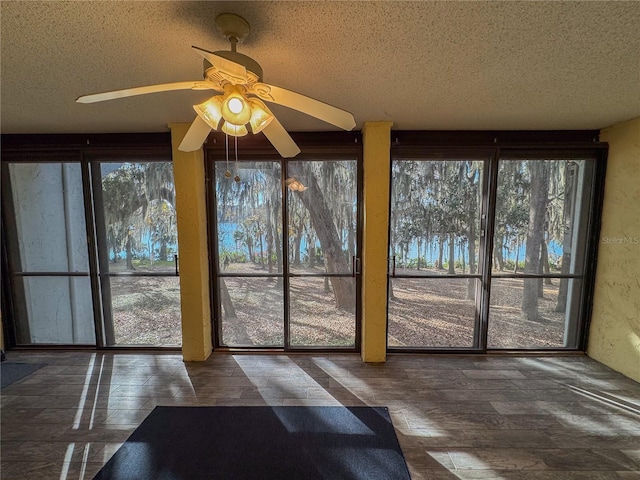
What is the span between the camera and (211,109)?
1.29 metres

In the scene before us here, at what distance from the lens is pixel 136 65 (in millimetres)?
1593

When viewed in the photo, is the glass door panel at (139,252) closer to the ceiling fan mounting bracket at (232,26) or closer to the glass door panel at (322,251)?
the glass door panel at (322,251)

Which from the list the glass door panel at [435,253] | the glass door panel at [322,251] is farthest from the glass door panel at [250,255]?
the glass door panel at [435,253]

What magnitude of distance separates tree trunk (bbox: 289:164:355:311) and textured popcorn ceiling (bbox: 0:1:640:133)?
839 mm

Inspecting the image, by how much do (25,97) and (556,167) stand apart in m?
4.85

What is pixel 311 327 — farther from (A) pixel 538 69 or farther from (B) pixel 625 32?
(B) pixel 625 32

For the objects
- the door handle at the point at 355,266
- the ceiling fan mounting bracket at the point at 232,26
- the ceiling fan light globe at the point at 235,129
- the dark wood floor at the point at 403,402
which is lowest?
the dark wood floor at the point at 403,402

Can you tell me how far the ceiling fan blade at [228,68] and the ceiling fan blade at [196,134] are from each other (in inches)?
19.5

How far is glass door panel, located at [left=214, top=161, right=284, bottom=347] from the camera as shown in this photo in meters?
2.89

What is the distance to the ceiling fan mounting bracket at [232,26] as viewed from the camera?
119cm

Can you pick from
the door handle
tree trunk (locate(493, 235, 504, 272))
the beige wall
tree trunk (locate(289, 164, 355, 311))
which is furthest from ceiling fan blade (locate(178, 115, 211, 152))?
the beige wall

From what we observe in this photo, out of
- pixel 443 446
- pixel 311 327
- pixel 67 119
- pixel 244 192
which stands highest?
pixel 67 119

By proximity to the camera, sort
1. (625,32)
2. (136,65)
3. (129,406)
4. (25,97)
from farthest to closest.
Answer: (129,406)
(25,97)
(136,65)
(625,32)

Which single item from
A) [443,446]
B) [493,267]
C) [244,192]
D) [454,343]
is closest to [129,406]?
[244,192]
